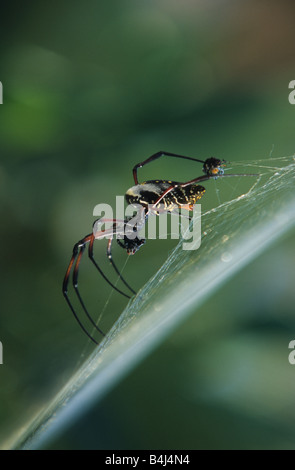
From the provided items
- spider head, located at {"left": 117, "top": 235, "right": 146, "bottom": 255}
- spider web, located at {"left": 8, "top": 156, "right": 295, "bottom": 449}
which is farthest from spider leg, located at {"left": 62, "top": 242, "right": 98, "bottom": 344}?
spider web, located at {"left": 8, "top": 156, "right": 295, "bottom": 449}

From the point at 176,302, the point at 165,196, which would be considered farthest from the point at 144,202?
the point at 176,302

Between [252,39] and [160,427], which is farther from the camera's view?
[252,39]

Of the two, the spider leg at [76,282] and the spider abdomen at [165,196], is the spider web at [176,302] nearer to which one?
the spider leg at [76,282]

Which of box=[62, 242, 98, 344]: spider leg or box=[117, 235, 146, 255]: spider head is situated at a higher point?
box=[117, 235, 146, 255]: spider head

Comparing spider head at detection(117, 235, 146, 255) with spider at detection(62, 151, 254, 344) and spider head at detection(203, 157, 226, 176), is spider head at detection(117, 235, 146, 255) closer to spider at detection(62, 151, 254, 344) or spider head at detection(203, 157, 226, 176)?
spider at detection(62, 151, 254, 344)

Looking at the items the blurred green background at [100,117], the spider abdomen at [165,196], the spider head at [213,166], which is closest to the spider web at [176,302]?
the blurred green background at [100,117]

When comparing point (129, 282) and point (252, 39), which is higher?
point (252, 39)

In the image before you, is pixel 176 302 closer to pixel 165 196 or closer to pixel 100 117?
pixel 165 196
